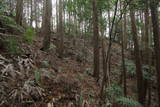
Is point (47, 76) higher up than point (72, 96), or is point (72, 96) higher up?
point (47, 76)

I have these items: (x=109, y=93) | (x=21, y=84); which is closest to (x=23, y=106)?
(x=21, y=84)

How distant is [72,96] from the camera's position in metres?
3.74

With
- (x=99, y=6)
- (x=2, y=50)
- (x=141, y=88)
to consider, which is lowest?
(x=141, y=88)

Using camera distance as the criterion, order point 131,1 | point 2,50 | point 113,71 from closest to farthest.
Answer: point 2,50
point 131,1
point 113,71

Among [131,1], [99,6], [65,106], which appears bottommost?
[65,106]

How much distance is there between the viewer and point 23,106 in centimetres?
281

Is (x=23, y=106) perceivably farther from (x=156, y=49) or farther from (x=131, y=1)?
(x=156, y=49)

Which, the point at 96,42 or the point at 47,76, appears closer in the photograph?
the point at 47,76

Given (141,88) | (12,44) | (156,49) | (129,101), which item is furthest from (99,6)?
(12,44)

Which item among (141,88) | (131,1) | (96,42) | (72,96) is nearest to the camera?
(72,96)

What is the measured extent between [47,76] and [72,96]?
937mm

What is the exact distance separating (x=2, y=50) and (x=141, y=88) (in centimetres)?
665

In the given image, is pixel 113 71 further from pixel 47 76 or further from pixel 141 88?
pixel 47 76

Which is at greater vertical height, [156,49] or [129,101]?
[156,49]
